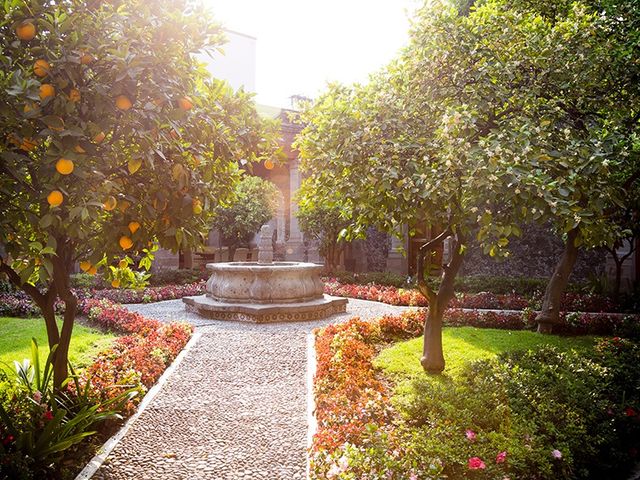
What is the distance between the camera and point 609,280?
1330cm

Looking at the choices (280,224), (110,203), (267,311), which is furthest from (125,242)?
(280,224)

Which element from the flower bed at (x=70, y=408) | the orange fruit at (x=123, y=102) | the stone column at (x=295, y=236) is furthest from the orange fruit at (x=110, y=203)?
the stone column at (x=295, y=236)

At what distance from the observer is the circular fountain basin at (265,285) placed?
35.4 feet

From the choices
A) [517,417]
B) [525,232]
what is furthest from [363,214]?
[525,232]

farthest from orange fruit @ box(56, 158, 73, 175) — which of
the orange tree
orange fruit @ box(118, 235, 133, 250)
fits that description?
orange fruit @ box(118, 235, 133, 250)

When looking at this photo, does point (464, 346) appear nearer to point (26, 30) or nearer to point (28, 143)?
point (28, 143)

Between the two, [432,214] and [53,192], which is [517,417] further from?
[53,192]

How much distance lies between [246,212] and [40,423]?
14984mm

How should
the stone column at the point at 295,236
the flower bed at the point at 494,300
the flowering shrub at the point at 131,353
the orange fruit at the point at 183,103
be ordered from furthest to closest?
1. the stone column at the point at 295,236
2. the flower bed at the point at 494,300
3. the flowering shrub at the point at 131,353
4. the orange fruit at the point at 183,103

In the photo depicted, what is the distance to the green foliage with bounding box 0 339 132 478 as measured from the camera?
3.54 meters

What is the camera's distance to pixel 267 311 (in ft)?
33.2

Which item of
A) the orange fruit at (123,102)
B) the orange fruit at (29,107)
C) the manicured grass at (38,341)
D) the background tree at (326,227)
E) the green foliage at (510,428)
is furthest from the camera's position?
the background tree at (326,227)

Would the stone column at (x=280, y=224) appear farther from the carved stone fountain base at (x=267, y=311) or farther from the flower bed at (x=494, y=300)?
the carved stone fountain base at (x=267, y=311)

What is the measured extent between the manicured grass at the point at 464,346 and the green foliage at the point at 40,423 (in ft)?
10.9
